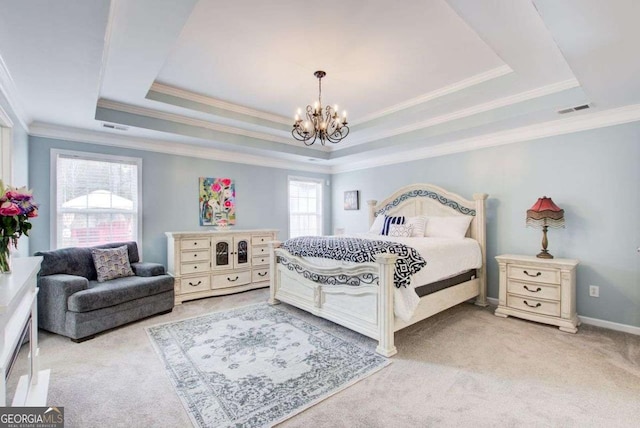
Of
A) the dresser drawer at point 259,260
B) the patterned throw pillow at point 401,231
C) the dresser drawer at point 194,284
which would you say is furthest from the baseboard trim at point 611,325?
the dresser drawer at point 194,284

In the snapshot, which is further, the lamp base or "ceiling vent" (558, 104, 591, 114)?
the lamp base

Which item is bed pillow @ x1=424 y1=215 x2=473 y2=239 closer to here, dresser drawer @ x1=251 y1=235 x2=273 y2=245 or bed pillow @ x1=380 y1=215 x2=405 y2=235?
bed pillow @ x1=380 y1=215 x2=405 y2=235

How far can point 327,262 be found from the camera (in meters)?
3.26

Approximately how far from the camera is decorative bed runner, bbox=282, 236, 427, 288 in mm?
2736

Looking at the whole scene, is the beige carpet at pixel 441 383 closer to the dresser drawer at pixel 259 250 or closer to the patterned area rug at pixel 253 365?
the patterned area rug at pixel 253 365

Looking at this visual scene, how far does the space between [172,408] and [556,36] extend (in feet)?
10.9

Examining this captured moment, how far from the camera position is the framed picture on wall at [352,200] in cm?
595

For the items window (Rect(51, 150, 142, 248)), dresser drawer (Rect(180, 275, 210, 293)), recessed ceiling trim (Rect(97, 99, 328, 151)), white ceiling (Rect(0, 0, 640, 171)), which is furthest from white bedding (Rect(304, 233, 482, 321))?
window (Rect(51, 150, 142, 248))

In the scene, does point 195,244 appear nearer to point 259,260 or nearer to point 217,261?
point 217,261

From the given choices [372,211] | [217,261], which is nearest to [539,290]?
[372,211]

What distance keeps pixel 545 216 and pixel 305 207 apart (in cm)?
402

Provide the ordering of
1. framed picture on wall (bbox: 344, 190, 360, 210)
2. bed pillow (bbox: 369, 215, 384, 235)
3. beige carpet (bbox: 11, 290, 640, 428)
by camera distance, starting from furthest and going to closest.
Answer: framed picture on wall (bbox: 344, 190, 360, 210)
bed pillow (bbox: 369, 215, 384, 235)
beige carpet (bbox: 11, 290, 640, 428)

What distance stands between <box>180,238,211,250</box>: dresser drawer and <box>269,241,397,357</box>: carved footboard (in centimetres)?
119

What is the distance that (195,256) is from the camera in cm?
429
